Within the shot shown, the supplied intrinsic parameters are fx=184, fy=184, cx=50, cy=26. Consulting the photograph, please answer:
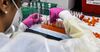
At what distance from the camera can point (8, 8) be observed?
0.57m

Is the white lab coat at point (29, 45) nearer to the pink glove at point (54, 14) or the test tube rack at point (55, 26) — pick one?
the test tube rack at point (55, 26)

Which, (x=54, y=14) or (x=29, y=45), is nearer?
(x=29, y=45)

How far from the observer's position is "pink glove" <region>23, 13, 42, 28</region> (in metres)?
1.09

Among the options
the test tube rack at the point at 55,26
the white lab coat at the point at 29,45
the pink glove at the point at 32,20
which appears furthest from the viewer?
the pink glove at the point at 32,20

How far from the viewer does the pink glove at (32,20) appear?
109 cm

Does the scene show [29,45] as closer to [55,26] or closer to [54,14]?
[55,26]

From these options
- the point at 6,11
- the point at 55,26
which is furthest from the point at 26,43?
the point at 55,26

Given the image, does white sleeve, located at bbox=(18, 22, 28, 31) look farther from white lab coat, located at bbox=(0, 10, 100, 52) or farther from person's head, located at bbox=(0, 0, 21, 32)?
white lab coat, located at bbox=(0, 10, 100, 52)

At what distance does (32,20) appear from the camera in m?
1.12

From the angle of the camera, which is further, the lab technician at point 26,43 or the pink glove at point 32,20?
the pink glove at point 32,20

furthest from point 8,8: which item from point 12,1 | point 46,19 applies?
point 46,19

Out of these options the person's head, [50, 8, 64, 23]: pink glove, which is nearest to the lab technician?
the person's head

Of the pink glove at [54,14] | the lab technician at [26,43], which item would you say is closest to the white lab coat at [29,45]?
the lab technician at [26,43]

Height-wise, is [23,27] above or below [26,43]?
below
